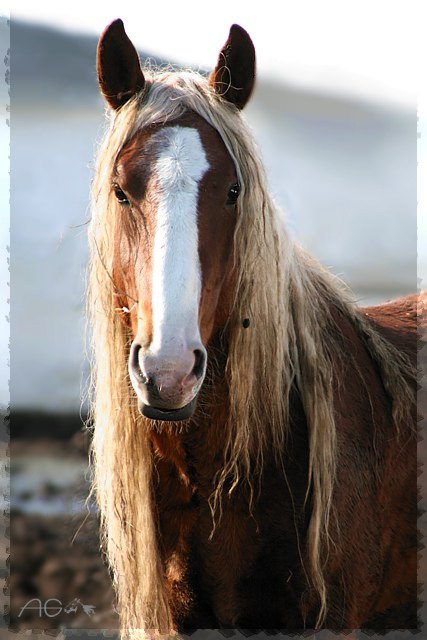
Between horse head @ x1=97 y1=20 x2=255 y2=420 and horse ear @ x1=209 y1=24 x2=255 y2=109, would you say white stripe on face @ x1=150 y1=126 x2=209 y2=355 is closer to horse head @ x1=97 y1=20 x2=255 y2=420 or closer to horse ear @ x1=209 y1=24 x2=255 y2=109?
horse head @ x1=97 y1=20 x2=255 y2=420

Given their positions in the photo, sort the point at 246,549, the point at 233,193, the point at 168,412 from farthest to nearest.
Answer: the point at 246,549 → the point at 233,193 → the point at 168,412

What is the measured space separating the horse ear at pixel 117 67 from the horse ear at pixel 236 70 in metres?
0.29

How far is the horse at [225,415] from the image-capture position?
2674 mm

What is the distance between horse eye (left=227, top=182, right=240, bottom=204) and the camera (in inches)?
105

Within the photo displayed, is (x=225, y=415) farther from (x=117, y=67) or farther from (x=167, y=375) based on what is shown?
(x=117, y=67)

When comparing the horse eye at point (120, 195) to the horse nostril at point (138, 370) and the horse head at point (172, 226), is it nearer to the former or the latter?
the horse head at point (172, 226)

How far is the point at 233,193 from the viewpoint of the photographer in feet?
8.82

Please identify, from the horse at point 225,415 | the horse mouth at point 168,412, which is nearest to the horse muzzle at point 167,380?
the horse mouth at point 168,412

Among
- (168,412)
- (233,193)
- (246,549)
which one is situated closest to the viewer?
(168,412)

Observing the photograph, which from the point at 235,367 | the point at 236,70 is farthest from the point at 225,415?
the point at 236,70

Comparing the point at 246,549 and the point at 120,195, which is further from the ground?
the point at 120,195

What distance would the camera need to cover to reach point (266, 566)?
2797 mm

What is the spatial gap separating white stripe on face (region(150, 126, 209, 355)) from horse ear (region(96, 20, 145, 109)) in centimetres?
37

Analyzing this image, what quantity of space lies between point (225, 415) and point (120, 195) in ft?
2.88
